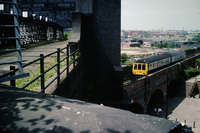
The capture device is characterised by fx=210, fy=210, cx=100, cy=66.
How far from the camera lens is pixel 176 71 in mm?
35062

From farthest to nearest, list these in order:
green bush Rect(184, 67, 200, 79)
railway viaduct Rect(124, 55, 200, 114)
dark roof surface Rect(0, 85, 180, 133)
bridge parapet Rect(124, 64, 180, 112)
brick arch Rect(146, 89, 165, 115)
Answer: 1. green bush Rect(184, 67, 200, 79)
2. brick arch Rect(146, 89, 165, 115)
3. railway viaduct Rect(124, 55, 200, 114)
4. bridge parapet Rect(124, 64, 180, 112)
5. dark roof surface Rect(0, 85, 180, 133)

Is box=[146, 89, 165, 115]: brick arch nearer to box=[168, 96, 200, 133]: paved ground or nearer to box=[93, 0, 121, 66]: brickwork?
box=[168, 96, 200, 133]: paved ground

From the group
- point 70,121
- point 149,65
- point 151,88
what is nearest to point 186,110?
point 151,88

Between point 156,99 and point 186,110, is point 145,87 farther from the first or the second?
point 156,99

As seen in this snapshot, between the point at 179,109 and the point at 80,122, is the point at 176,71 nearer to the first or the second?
the point at 179,109

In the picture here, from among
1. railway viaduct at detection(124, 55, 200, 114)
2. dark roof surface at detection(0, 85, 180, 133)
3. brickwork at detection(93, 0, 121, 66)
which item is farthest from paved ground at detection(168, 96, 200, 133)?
dark roof surface at detection(0, 85, 180, 133)

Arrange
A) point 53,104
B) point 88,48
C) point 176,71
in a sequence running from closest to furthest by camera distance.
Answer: point 53,104, point 88,48, point 176,71

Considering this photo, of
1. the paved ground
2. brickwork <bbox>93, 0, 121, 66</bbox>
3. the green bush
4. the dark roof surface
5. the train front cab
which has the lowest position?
the paved ground

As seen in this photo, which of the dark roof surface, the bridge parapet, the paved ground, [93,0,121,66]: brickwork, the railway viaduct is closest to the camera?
the dark roof surface

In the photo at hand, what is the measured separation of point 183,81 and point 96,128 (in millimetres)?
38207

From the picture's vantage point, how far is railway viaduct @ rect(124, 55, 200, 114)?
68.9 ft

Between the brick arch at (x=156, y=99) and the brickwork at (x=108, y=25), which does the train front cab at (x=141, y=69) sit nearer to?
the brick arch at (x=156, y=99)

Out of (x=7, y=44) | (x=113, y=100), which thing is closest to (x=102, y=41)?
(x=113, y=100)

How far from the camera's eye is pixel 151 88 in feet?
82.2
